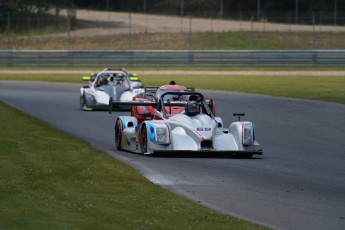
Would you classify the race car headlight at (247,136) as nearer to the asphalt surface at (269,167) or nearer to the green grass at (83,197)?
the asphalt surface at (269,167)

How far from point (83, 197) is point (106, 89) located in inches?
724

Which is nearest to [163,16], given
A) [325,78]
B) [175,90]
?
[325,78]

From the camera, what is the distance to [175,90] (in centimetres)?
1916

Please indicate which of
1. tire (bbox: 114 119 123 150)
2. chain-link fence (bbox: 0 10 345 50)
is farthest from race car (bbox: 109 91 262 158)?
chain-link fence (bbox: 0 10 345 50)

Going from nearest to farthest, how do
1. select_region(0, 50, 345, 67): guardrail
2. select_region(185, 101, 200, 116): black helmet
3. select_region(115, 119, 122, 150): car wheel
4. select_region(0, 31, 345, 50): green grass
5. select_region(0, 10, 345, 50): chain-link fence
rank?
select_region(185, 101, 200, 116): black helmet < select_region(115, 119, 122, 150): car wheel < select_region(0, 50, 345, 67): guardrail < select_region(0, 31, 345, 50): green grass < select_region(0, 10, 345, 50): chain-link fence

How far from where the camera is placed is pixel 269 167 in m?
15.1

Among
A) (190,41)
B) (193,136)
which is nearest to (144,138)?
(193,136)

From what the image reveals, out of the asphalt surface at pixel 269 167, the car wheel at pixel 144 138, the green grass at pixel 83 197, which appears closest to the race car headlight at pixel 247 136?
the asphalt surface at pixel 269 167

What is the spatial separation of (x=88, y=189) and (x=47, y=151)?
4.59m

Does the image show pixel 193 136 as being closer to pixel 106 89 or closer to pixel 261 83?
pixel 106 89

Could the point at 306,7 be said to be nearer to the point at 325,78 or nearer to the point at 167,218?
the point at 325,78

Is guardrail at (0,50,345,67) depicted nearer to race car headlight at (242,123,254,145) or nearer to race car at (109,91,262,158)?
race car at (109,91,262,158)

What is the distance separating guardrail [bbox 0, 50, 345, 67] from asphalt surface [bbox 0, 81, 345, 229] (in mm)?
22519

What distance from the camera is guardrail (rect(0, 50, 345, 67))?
171 feet
